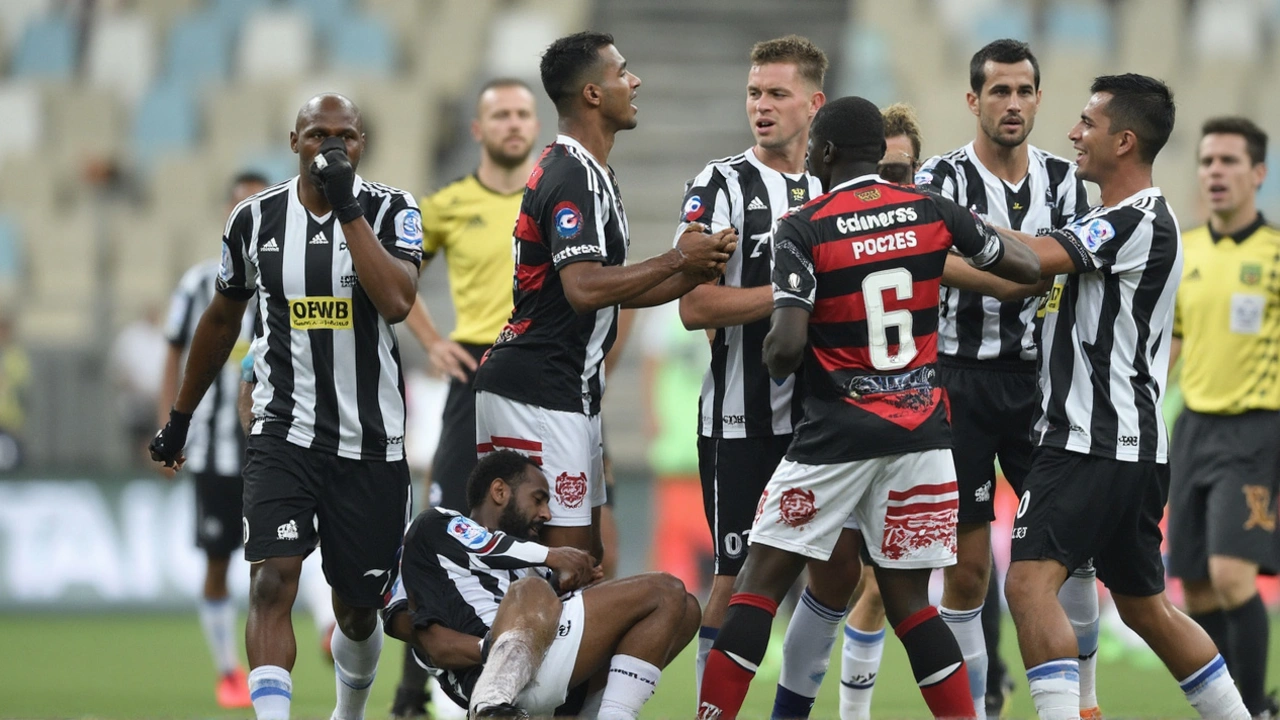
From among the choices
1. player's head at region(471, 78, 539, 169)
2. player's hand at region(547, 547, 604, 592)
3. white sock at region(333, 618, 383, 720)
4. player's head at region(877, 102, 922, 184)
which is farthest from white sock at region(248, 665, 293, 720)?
player's head at region(471, 78, 539, 169)

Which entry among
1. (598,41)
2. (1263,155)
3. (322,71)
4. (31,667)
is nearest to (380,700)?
(31,667)

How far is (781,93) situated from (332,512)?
7.58ft

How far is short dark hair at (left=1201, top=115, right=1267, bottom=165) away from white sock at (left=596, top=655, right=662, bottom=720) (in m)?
4.33

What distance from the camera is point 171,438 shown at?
20.1 feet

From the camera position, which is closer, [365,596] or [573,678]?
[573,678]

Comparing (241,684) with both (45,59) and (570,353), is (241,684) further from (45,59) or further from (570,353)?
(45,59)

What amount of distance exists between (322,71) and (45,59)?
3.32m

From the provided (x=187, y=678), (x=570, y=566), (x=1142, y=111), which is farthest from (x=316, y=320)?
(x=187, y=678)

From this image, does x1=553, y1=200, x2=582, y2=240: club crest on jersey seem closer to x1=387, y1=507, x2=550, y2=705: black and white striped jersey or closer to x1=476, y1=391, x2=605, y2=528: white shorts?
x1=476, y1=391, x2=605, y2=528: white shorts

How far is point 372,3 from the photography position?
1858cm

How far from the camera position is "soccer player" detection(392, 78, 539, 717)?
7418 mm

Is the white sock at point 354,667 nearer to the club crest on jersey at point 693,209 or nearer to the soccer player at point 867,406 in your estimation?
the soccer player at point 867,406

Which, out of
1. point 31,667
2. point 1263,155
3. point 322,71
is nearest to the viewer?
point 1263,155

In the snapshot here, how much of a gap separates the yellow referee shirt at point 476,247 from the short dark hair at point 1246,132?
3.48 m
